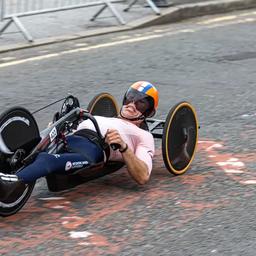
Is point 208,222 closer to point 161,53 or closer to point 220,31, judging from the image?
point 161,53

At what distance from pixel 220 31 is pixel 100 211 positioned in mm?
6897

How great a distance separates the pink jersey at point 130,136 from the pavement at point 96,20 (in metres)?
4.95

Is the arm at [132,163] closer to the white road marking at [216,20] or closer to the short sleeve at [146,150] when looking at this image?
the short sleeve at [146,150]

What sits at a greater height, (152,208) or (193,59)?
(193,59)

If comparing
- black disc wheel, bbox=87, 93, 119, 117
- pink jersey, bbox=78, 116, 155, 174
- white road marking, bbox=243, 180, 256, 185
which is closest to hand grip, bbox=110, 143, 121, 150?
pink jersey, bbox=78, 116, 155, 174

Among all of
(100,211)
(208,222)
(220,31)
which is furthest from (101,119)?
(220,31)

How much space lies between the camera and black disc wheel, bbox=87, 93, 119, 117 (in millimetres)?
5680

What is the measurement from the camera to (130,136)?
508 cm

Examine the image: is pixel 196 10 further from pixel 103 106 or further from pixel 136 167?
pixel 136 167

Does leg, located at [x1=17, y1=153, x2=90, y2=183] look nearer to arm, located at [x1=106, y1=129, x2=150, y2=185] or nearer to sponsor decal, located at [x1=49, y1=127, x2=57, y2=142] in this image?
sponsor decal, located at [x1=49, y1=127, x2=57, y2=142]

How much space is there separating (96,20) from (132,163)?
23.7 feet

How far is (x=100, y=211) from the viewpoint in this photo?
468 centimetres

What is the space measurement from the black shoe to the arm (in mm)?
682

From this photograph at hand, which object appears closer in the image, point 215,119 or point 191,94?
point 215,119
